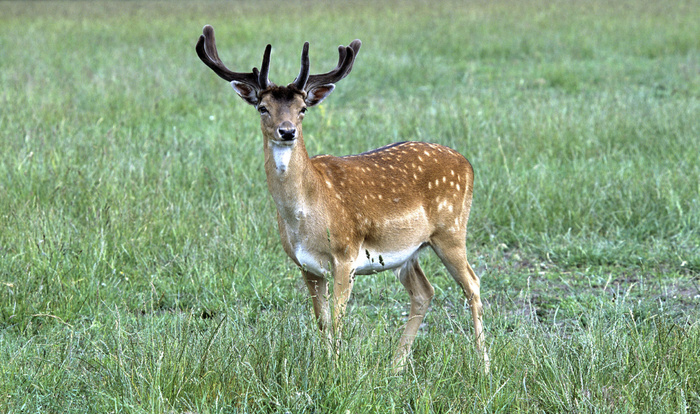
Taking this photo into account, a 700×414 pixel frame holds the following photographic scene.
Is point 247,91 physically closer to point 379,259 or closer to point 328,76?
point 328,76

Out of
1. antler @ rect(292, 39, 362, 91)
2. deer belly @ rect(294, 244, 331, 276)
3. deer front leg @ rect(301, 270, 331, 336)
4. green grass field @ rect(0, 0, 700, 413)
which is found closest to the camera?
green grass field @ rect(0, 0, 700, 413)

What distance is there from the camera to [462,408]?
348 cm

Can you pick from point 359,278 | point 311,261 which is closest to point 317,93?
point 311,261

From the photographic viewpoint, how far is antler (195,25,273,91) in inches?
153

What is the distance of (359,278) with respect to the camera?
18.8ft

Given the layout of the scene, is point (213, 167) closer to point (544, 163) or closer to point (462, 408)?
point (544, 163)

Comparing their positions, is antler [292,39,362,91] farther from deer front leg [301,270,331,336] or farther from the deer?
deer front leg [301,270,331,336]

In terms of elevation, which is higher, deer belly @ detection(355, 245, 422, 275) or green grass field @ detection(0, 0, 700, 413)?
deer belly @ detection(355, 245, 422, 275)

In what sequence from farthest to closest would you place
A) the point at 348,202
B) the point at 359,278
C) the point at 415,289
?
the point at 359,278 → the point at 415,289 → the point at 348,202

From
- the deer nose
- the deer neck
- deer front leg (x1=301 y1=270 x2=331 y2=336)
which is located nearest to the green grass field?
deer front leg (x1=301 y1=270 x2=331 y2=336)

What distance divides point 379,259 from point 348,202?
14.4 inches

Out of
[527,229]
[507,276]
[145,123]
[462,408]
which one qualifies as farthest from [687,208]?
[145,123]

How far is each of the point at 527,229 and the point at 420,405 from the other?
11.0ft

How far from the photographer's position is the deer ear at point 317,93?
4172 millimetres
